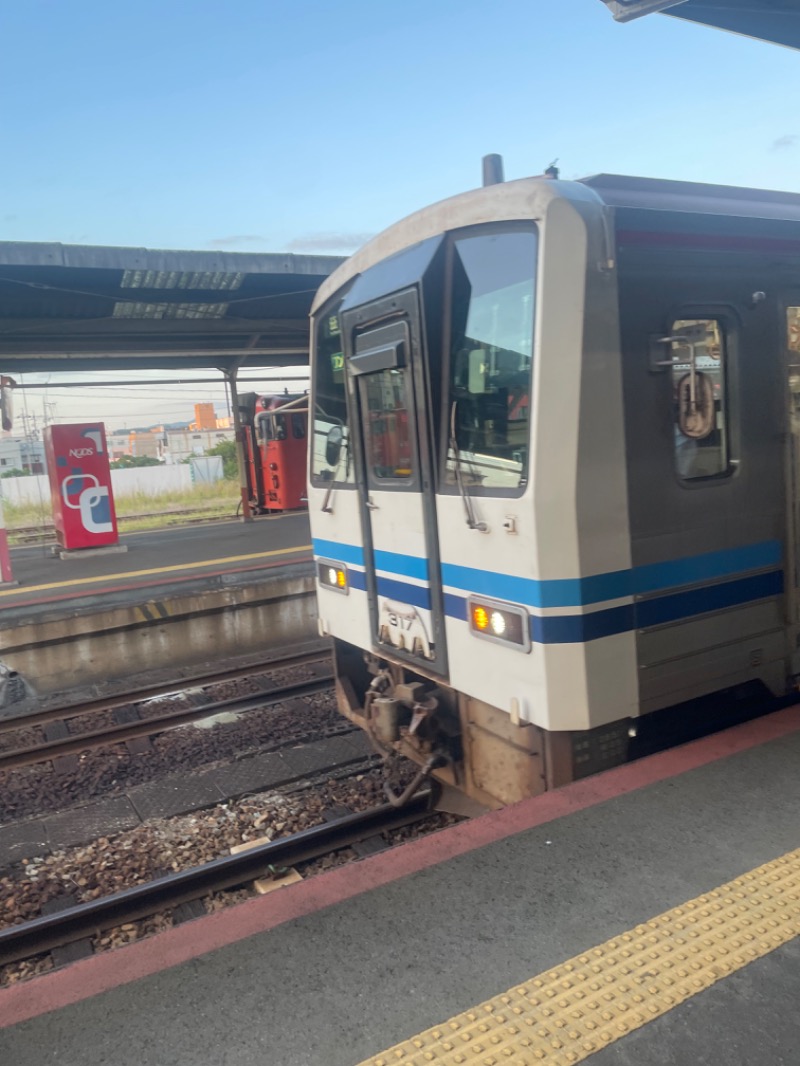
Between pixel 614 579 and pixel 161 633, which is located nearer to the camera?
pixel 614 579

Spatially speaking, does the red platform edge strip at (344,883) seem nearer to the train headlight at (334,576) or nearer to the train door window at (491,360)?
the train door window at (491,360)

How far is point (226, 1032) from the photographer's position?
2318 mm

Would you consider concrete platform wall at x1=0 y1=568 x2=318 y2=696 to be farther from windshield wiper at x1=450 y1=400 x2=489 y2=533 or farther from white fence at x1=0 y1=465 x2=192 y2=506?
white fence at x1=0 y1=465 x2=192 y2=506

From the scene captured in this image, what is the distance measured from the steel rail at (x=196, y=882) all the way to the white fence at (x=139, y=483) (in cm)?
2576

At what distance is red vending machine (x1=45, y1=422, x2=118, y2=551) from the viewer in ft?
40.7

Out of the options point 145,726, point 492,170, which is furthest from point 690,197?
point 145,726

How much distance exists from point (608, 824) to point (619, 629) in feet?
2.53

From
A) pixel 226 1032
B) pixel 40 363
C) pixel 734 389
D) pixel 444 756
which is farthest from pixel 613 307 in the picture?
pixel 40 363

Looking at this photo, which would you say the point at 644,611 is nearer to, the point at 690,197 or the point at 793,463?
the point at 793,463

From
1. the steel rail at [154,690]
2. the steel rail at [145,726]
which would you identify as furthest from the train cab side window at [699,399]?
the steel rail at [154,690]

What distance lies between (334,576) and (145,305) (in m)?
7.73

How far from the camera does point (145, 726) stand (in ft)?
22.2

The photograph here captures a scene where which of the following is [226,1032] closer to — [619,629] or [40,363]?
[619,629]

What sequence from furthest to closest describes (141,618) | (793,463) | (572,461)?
(141,618) → (793,463) → (572,461)
